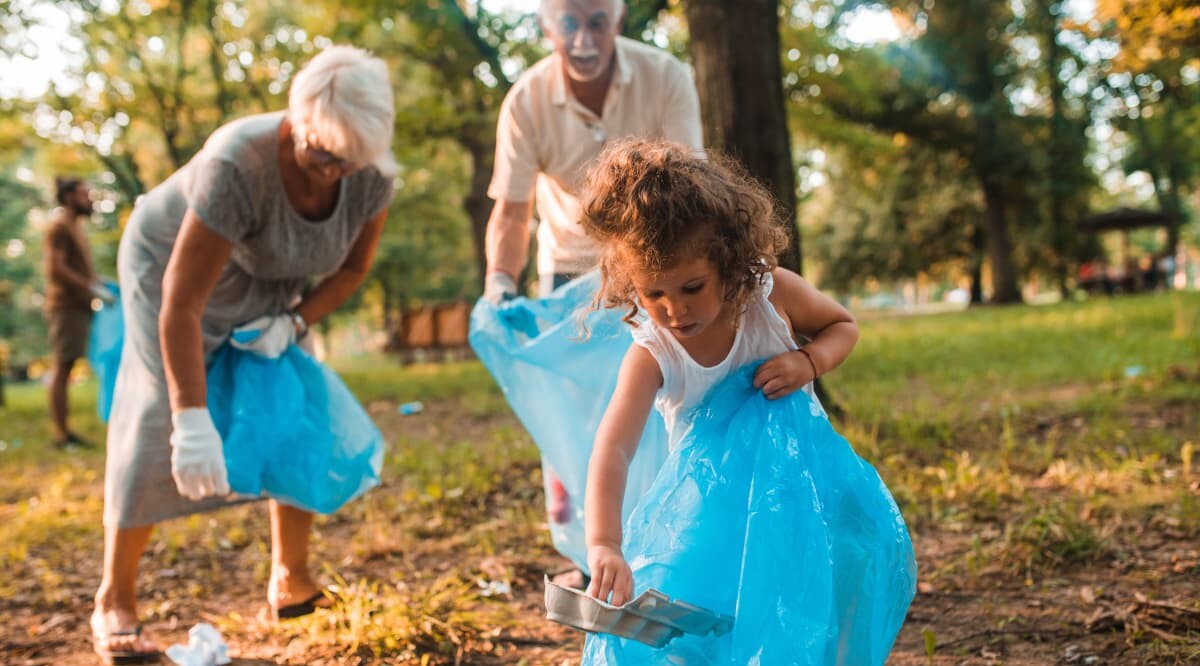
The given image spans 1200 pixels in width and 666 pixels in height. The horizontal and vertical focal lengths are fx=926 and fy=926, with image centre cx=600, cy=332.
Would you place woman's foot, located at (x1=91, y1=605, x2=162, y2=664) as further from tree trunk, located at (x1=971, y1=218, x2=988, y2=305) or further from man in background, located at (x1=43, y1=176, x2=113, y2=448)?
tree trunk, located at (x1=971, y1=218, x2=988, y2=305)

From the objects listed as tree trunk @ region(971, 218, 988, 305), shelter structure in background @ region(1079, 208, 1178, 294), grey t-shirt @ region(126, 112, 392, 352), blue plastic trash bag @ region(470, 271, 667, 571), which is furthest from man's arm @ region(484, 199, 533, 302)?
tree trunk @ region(971, 218, 988, 305)

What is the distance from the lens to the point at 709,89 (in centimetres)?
456

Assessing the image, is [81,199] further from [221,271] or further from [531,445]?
[221,271]

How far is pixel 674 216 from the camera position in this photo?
1491 mm

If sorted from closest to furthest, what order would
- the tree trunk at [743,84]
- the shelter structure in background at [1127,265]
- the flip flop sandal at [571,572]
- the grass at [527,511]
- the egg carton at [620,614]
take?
the egg carton at [620,614], the grass at [527,511], the flip flop sandal at [571,572], the tree trunk at [743,84], the shelter structure in background at [1127,265]

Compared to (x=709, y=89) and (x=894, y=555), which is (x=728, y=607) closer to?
(x=894, y=555)

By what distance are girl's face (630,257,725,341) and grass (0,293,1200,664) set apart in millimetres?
1297

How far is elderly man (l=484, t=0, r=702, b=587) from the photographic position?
274cm

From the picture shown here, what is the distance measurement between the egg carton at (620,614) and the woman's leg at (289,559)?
5.64 ft

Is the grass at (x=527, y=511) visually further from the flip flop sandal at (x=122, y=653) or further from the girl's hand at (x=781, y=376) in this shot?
the girl's hand at (x=781, y=376)

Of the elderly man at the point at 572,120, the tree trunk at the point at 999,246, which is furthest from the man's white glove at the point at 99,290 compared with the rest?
the tree trunk at the point at 999,246

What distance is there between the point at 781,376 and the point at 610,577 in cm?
49

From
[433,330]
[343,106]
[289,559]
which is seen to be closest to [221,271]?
[343,106]

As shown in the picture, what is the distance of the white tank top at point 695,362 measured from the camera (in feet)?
5.38
